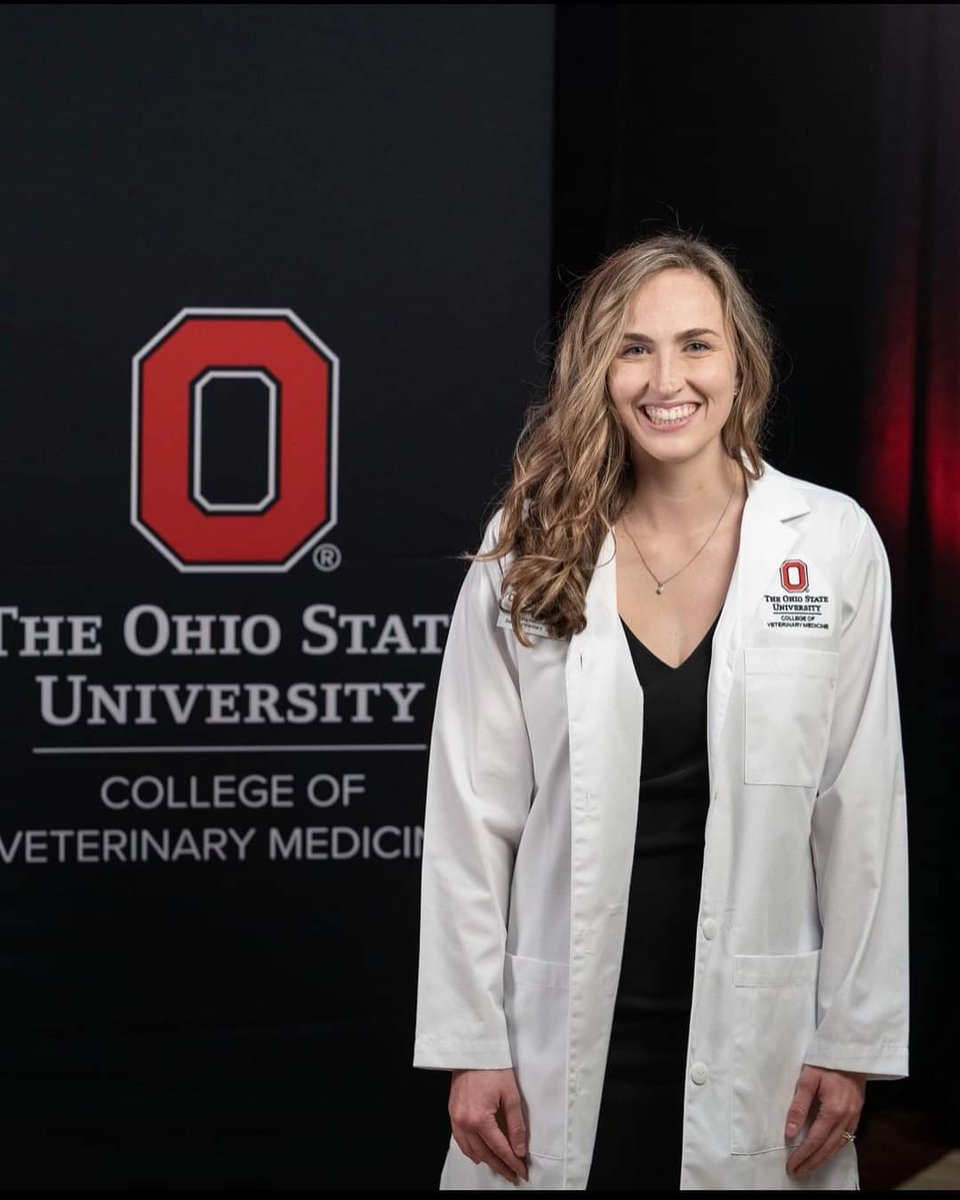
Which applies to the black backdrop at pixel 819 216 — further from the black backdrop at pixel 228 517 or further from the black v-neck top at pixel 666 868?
the black v-neck top at pixel 666 868

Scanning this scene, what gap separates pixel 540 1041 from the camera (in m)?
1.54

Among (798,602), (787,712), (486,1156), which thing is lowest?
(486,1156)

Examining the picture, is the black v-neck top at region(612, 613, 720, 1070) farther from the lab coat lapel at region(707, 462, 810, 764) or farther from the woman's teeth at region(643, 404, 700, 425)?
the woman's teeth at region(643, 404, 700, 425)

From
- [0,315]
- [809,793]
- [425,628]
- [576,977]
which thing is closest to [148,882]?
[425,628]

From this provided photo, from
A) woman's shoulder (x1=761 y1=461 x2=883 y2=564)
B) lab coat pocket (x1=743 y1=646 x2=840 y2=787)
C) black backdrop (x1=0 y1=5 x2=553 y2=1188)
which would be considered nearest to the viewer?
lab coat pocket (x1=743 y1=646 x2=840 y2=787)

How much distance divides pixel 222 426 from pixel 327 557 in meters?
0.29

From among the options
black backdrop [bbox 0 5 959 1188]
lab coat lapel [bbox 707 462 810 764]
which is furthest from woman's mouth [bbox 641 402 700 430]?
black backdrop [bbox 0 5 959 1188]

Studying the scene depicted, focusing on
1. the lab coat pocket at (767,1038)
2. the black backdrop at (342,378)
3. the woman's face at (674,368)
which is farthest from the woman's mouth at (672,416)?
the black backdrop at (342,378)

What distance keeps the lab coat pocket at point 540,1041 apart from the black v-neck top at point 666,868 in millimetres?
67

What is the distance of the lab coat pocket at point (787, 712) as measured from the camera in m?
1.48

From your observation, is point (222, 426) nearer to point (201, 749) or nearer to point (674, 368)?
point (201, 749)

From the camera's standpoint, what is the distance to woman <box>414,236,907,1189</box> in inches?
58.8

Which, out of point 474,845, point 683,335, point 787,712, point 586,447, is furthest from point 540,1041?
point 683,335

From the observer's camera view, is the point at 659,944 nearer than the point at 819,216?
Yes
